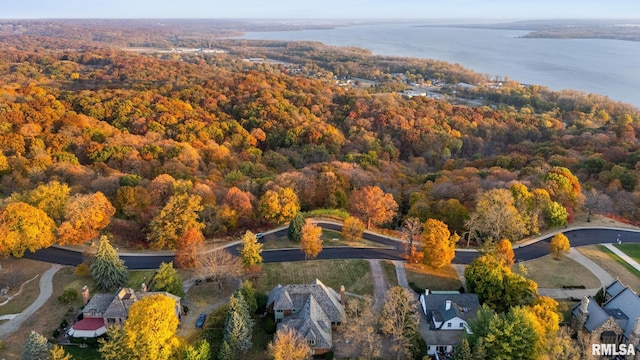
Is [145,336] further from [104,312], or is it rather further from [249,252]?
[249,252]

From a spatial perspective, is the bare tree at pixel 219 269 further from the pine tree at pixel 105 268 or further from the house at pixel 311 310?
the pine tree at pixel 105 268

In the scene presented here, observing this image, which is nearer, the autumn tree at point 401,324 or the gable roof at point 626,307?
the autumn tree at point 401,324

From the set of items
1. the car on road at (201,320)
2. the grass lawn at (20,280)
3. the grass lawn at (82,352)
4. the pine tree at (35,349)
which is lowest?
the grass lawn at (82,352)

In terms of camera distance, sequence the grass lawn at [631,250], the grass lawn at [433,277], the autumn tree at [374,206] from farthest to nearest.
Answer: the autumn tree at [374,206], the grass lawn at [631,250], the grass lawn at [433,277]

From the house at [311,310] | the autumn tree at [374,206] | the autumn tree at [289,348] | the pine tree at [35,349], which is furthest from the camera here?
the autumn tree at [374,206]

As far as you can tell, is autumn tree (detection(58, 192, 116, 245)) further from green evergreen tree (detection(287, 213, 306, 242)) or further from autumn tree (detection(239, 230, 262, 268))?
green evergreen tree (detection(287, 213, 306, 242))

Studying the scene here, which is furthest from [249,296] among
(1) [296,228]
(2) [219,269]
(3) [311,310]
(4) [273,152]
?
(4) [273,152]

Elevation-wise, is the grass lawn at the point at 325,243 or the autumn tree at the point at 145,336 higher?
the autumn tree at the point at 145,336

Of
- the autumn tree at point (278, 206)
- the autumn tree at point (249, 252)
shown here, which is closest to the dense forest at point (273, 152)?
the autumn tree at point (278, 206)
